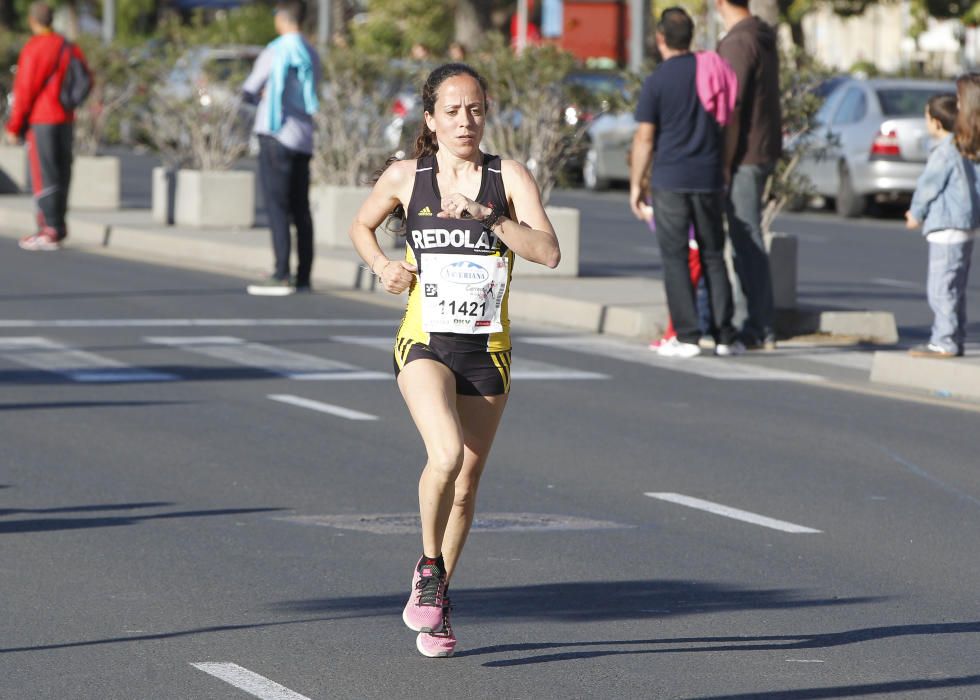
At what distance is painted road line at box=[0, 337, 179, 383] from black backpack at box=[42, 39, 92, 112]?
6.67 metres

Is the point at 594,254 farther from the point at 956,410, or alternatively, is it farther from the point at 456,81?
the point at 456,81

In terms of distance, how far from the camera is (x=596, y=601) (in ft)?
22.3

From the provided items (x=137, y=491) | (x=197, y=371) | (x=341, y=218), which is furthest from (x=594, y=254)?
(x=137, y=491)

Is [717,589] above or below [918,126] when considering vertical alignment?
below

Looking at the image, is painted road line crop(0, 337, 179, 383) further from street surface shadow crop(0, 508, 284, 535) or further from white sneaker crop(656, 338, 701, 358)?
street surface shadow crop(0, 508, 284, 535)

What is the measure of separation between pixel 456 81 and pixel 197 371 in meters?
6.32

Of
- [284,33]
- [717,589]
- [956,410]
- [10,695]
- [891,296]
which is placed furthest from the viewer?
[891,296]

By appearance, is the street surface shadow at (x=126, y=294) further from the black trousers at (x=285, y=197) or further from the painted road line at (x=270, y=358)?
the painted road line at (x=270, y=358)

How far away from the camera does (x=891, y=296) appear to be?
1770cm

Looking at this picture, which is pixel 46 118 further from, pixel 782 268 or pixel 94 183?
pixel 782 268

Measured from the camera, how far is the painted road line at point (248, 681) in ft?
18.3

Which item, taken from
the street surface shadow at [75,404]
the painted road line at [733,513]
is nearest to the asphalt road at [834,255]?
the street surface shadow at [75,404]

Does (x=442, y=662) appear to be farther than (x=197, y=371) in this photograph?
No

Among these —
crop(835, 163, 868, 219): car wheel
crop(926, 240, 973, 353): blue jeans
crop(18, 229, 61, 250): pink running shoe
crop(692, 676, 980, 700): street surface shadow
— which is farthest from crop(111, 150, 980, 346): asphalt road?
crop(692, 676, 980, 700): street surface shadow
